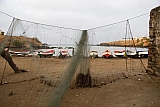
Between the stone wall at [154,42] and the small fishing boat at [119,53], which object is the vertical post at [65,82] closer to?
the stone wall at [154,42]

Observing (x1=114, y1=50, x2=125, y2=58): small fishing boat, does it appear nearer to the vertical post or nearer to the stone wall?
the stone wall

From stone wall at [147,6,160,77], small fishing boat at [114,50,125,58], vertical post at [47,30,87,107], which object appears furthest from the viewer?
small fishing boat at [114,50,125,58]

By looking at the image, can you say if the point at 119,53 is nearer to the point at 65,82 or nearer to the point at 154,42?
the point at 154,42

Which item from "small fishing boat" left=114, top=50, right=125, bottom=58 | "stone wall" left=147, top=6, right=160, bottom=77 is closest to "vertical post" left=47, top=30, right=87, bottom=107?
"stone wall" left=147, top=6, right=160, bottom=77

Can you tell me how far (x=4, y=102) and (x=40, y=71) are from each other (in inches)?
135

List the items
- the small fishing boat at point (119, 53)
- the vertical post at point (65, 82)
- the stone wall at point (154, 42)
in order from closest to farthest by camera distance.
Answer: the vertical post at point (65, 82) → the stone wall at point (154, 42) → the small fishing boat at point (119, 53)

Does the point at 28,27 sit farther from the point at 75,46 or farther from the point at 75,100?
the point at 75,100

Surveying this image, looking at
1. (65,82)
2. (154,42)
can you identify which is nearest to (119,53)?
(154,42)

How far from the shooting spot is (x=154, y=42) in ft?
24.3

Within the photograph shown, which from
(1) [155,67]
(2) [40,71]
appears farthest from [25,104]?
(1) [155,67]

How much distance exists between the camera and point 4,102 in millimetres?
5176

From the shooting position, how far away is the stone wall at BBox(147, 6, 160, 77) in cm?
712

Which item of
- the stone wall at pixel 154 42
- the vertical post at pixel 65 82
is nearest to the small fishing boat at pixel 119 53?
the stone wall at pixel 154 42

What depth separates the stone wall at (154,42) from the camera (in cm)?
712
